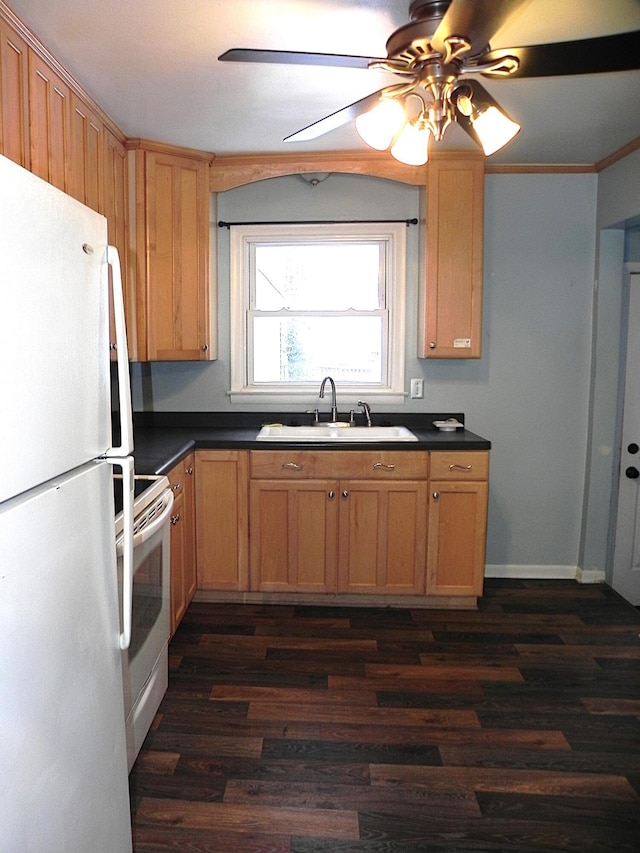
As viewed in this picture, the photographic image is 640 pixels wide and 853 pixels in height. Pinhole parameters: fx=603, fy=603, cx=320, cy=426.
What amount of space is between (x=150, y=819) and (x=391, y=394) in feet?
8.18

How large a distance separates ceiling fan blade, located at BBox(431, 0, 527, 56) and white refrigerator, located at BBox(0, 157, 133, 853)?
0.92m

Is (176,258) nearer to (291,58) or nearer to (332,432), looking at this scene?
(332,432)

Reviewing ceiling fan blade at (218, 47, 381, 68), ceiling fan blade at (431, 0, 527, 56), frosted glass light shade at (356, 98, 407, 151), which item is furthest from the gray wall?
ceiling fan blade at (431, 0, 527, 56)

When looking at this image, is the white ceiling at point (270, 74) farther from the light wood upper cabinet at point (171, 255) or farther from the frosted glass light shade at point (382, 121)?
the frosted glass light shade at point (382, 121)

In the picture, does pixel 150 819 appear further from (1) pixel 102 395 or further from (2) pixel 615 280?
(2) pixel 615 280

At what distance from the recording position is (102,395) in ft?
4.21

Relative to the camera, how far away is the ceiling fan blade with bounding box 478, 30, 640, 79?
1.49 m

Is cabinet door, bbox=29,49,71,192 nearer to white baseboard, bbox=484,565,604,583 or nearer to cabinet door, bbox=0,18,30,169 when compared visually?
cabinet door, bbox=0,18,30,169

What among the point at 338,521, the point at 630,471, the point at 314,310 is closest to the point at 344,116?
the point at 314,310

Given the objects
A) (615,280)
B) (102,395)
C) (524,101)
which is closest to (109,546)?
(102,395)

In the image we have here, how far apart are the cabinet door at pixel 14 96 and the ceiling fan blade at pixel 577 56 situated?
1.42 metres

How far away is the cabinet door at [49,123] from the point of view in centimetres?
207

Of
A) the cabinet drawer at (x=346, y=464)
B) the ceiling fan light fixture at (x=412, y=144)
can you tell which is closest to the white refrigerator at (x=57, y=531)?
the ceiling fan light fixture at (x=412, y=144)

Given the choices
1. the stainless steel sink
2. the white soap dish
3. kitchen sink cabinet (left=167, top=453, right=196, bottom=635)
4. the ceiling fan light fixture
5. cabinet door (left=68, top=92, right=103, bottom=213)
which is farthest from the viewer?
the white soap dish
